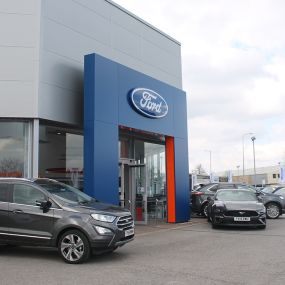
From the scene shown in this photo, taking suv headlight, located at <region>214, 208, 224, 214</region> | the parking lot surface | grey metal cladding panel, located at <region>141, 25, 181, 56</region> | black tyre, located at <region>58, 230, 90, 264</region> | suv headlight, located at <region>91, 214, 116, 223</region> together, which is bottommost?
the parking lot surface

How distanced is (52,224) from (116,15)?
1044cm

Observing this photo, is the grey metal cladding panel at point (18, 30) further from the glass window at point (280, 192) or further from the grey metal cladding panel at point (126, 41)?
the glass window at point (280, 192)

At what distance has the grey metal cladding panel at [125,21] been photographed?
17283mm

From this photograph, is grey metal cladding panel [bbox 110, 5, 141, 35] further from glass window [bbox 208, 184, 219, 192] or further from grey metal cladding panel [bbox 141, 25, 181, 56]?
glass window [bbox 208, 184, 219, 192]

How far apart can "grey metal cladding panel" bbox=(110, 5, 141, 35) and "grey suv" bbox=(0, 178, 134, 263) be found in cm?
916

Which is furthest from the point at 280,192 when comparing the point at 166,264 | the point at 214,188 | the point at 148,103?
the point at 166,264

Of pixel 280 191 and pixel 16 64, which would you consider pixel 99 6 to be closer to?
pixel 16 64

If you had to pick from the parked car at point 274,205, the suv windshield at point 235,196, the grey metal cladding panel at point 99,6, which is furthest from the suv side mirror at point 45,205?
the parked car at point 274,205

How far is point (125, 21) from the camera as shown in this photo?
1789 cm

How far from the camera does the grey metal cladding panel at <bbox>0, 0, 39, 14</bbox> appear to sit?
13.9m

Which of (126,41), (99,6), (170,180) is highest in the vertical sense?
(99,6)

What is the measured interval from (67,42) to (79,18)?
3.88ft

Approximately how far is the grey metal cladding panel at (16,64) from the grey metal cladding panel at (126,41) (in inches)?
167

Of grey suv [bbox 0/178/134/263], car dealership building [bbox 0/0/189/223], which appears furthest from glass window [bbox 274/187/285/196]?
grey suv [bbox 0/178/134/263]
